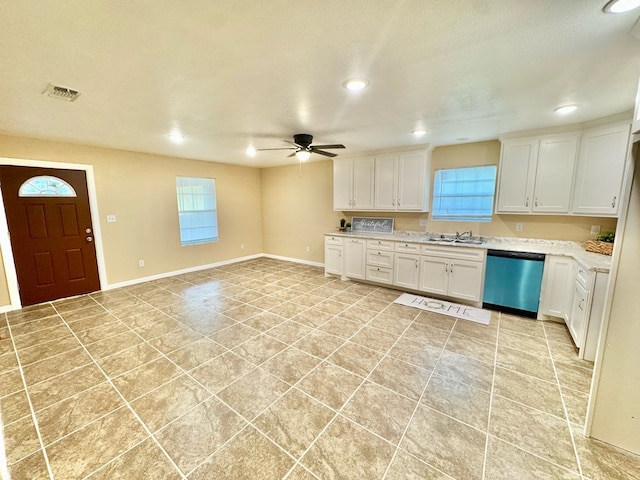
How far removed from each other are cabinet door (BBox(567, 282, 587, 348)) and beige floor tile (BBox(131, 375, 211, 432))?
3.52 meters

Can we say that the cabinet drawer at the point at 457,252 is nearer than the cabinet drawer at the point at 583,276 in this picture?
No

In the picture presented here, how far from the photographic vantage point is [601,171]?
10.0 ft

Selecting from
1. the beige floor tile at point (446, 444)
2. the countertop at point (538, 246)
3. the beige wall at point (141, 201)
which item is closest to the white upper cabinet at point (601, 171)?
the countertop at point (538, 246)

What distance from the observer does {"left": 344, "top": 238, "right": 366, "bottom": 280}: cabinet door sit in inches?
192

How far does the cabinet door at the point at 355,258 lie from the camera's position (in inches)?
192

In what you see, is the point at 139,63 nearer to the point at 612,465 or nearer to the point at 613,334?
the point at 613,334

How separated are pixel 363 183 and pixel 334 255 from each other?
152cm

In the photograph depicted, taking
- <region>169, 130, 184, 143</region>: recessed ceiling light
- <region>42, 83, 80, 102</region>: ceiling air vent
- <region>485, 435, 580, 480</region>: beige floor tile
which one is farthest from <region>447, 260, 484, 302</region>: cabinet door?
<region>42, 83, 80, 102</region>: ceiling air vent

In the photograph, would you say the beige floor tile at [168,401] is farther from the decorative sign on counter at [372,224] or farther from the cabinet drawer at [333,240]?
the decorative sign on counter at [372,224]

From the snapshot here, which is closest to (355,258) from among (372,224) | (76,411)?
(372,224)

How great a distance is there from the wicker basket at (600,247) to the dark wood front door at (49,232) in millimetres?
7197

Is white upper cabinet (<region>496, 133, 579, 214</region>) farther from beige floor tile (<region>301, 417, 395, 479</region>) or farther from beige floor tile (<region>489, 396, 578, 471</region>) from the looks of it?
beige floor tile (<region>301, 417, 395, 479</region>)

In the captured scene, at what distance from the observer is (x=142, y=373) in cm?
237

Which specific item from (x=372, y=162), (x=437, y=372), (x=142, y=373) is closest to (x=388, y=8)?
(x=437, y=372)
